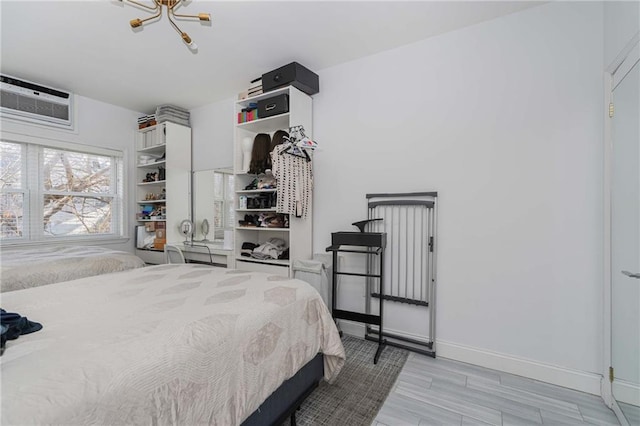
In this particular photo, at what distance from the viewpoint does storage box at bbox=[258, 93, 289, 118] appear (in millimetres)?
2896

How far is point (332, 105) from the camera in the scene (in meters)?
3.06

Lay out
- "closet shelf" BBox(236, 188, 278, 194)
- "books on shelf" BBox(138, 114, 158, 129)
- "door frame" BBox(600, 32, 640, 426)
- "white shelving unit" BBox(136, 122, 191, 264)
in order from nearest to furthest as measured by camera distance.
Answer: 1. "door frame" BBox(600, 32, 640, 426)
2. "closet shelf" BBox(236, 188, 278, 194)
3. "white shelving unit" BBox(136, 122, 191, 264)
4. "books on shelf" BBox(138, 114, 158, 129)

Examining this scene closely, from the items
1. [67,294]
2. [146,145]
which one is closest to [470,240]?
[67,294]

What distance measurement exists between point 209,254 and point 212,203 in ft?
2.70

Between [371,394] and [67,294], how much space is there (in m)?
1.95

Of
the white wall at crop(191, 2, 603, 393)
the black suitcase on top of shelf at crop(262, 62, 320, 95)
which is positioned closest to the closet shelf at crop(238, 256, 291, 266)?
the white wall at crop(191, 2, 603, 393)

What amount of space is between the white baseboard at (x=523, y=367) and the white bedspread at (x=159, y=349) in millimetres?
1187

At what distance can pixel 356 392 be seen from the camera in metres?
1.94

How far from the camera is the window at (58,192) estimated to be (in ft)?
11.0

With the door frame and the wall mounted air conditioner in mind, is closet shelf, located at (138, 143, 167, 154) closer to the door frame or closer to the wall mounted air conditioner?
the wall mounted air conditioner

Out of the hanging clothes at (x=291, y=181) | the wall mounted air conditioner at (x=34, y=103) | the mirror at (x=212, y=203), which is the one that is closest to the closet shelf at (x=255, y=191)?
the hanging clothes at (x=291, y=181)

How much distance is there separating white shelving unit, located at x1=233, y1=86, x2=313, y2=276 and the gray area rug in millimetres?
1070

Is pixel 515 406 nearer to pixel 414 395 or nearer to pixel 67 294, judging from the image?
pixel 414 395

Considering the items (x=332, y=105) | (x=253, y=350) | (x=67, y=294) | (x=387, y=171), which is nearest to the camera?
(x=253, y=350)
